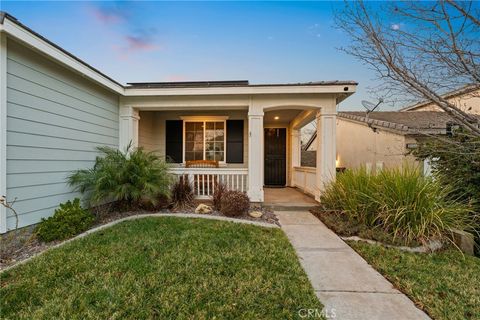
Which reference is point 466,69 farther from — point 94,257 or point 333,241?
point 94,257

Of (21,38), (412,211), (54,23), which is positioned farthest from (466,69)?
(54,23)

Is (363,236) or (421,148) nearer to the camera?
(363,236)

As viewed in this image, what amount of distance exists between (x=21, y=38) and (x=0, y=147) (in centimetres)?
152

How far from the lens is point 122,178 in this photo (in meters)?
4.48

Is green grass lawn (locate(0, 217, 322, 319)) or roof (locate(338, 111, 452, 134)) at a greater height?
roof (locate(338, 111, 452, 134))

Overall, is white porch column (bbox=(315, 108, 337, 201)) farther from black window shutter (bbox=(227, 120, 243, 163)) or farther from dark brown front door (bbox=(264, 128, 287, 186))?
dark brown front door (bbox=(264, 128, 287, 186))

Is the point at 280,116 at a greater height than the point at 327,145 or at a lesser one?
greater

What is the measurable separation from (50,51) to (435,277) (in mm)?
6130

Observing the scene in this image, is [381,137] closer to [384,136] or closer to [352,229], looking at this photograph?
[384,136]

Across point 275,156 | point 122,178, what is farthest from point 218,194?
point 275,156

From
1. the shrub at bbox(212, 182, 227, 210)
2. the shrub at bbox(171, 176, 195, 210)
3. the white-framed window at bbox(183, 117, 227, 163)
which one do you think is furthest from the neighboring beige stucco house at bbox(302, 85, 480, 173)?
the white-framed window at bbox(183, 117, 227, 163)

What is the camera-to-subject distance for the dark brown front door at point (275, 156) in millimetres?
9094

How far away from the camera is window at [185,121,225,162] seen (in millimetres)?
7473

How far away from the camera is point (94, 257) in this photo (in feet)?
9.02
